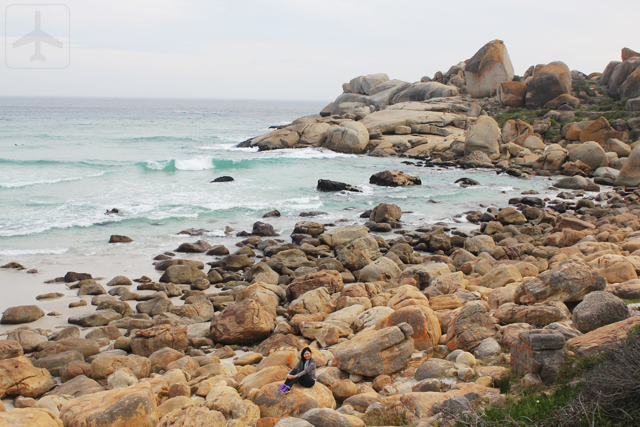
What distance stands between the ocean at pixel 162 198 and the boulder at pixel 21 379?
5167 mm

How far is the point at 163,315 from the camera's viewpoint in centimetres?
1121

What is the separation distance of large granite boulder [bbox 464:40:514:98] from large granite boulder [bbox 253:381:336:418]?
51.1 metres

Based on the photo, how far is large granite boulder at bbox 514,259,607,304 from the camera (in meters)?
8.02

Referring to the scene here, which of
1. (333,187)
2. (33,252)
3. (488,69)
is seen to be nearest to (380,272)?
(33,252)

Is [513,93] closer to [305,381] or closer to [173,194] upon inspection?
[173,194]

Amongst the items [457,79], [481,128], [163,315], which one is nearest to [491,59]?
[457,79]

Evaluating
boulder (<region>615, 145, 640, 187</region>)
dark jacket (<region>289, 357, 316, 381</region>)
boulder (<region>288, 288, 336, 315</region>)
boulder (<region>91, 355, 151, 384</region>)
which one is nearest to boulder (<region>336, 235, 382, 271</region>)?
boulder (<region>288, 288, 336, 315</region>)

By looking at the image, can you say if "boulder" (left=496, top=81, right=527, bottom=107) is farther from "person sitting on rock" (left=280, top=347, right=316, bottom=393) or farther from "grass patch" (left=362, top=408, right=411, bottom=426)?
"grass patch" (left=362, top=408, right=411, bottom=426)

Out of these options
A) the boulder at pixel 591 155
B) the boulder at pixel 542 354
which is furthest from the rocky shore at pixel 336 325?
the boulder at pixel 591 155

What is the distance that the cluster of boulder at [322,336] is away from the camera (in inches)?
237

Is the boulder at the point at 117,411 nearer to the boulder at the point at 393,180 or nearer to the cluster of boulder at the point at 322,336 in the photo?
the cluster of boulder at the point at 322,336

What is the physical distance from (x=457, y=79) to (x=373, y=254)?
161ft

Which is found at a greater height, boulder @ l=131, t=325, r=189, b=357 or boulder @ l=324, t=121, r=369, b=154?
boulder @ l=324, t=121, r=369, b=154

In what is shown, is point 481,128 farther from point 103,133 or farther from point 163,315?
point 103,133
